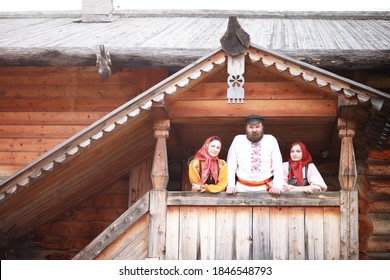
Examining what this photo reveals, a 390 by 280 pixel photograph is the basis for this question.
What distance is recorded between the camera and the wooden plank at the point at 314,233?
7.70 metres

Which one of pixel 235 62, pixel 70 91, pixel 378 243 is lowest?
pixel 378 243

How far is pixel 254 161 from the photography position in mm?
8156

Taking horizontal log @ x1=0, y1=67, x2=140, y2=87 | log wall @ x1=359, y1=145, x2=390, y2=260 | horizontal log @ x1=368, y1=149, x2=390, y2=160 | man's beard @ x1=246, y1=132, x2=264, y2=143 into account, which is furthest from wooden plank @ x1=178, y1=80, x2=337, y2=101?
horizontal log @ x1=0, y1=67, x2=140, y2=87

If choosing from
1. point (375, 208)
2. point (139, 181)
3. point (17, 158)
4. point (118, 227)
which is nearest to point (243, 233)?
point (118, 227)

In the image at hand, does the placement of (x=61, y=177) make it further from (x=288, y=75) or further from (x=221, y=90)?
(x=288, y=75)

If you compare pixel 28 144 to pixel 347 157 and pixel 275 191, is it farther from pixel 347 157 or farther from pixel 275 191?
pixel 347 157

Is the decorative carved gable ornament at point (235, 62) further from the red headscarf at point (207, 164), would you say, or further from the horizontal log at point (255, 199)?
the horizontal log at point (255, 199)

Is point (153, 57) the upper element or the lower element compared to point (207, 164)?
upper

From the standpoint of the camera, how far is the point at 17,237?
10086 mm

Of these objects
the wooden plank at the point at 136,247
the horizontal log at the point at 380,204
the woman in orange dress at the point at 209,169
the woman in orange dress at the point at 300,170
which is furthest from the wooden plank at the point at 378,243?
the wooden plank at the point at 136,247

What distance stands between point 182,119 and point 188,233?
4.83 feet

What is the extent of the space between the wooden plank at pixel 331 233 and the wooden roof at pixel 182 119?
1201 mm
